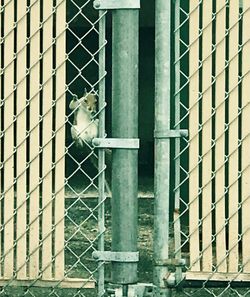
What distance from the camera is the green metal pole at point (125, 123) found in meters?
2.74

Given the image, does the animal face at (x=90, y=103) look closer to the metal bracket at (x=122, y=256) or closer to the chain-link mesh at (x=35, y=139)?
the chain-link mesh at (x=35, y=139)

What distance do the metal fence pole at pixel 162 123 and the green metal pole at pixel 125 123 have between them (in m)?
0.13

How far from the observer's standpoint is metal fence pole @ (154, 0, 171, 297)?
2844 mm

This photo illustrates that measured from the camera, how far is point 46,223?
3.30 meters

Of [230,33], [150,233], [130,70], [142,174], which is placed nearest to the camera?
[130,70]

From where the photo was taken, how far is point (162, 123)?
2875mm

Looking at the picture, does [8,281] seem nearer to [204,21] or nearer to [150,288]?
[150,288]

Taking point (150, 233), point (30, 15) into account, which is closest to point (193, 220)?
point (30, 15)

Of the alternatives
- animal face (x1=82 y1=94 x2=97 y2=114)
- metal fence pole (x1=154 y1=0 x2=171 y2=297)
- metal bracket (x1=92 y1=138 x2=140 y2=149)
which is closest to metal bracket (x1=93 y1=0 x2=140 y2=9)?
metal fence pole (x1=154 y1=0 x2=171 y2=297)

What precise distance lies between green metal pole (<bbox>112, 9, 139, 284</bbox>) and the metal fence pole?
128 millimetres

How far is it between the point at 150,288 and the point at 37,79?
3.11 ft

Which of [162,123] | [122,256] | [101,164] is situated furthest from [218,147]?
Result: [122,256]

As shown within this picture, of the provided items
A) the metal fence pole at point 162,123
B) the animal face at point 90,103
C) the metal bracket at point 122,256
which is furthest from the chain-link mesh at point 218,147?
the animal face at point 90,103

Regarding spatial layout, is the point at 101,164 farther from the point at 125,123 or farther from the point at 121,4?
the point at 121,4
